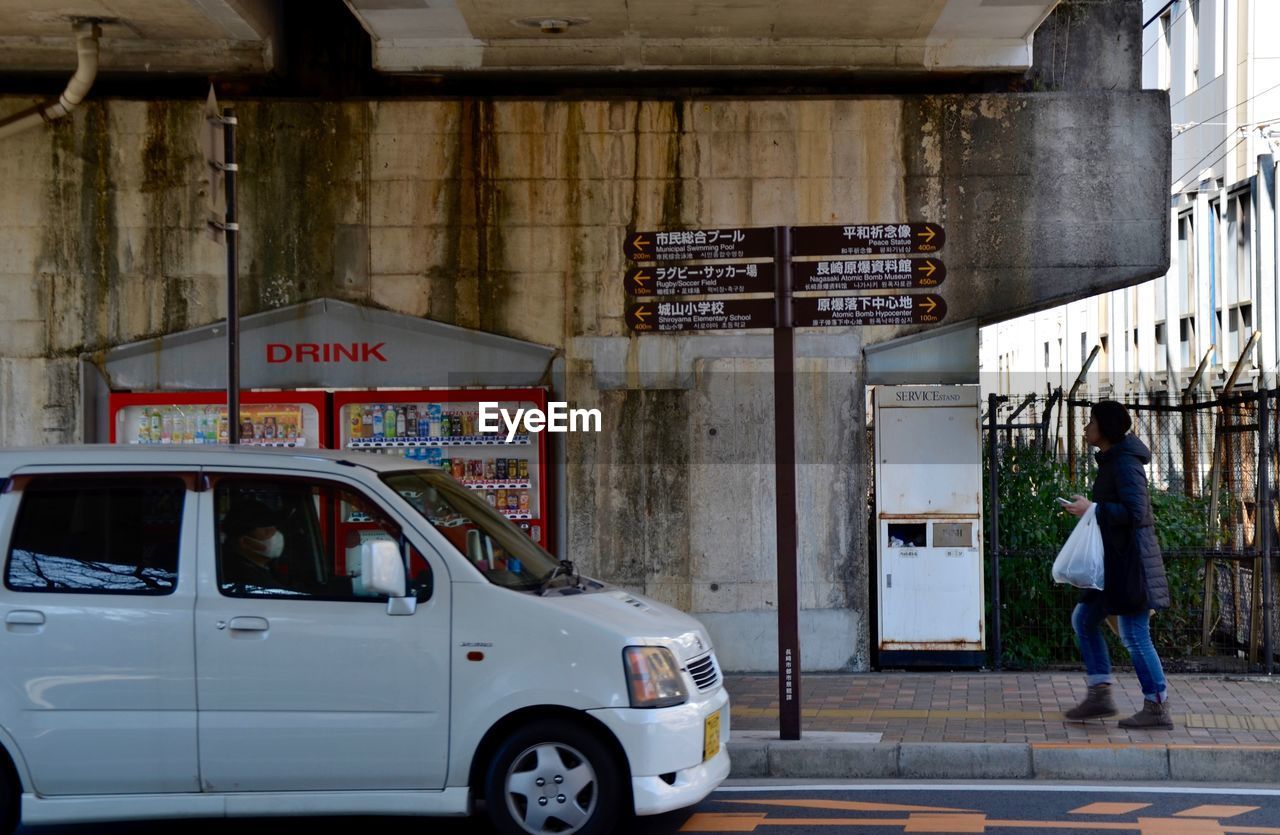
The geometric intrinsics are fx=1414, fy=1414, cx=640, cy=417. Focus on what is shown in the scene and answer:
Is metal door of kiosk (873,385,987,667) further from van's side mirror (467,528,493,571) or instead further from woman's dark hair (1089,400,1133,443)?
van's side mirror (467,528,493,571)

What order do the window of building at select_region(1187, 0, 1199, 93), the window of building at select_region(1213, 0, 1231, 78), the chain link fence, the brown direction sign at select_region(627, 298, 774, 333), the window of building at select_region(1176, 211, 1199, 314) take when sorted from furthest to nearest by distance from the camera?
the window of building at select_region(1187, 0, 1199, 93) → the window of building at select_region(1176, 211, 1199, 314) → the window of building at select_region(1213, 0, 1231, 78) → the chain link fence → the brown direction sign at select_region(627, 298, 774, 333)

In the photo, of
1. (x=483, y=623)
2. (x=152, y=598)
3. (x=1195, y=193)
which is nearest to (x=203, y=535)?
(x=152, y=598)

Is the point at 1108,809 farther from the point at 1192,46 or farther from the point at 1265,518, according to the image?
the point at 1192,46

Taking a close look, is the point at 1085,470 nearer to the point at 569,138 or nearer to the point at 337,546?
the point at 569,138

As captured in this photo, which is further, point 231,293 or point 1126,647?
point 231,293

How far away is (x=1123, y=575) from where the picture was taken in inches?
331

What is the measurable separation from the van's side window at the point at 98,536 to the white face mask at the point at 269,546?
337 mm

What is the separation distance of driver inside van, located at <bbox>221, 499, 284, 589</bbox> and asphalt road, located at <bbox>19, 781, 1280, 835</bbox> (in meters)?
1.43

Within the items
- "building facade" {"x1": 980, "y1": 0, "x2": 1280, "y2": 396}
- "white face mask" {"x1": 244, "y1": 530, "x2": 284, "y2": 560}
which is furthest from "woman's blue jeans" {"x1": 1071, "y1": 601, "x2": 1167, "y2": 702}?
"building facade" {"x1": 980, "y1": 0, "x2": 1280, "y2": 396}

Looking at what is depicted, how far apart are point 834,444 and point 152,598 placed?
20.3 ft

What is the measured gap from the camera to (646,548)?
36.8 feet

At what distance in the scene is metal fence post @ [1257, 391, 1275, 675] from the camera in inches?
408

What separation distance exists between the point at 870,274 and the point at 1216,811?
11.5 ft

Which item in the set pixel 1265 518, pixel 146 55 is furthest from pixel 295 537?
pixel 1265 518
